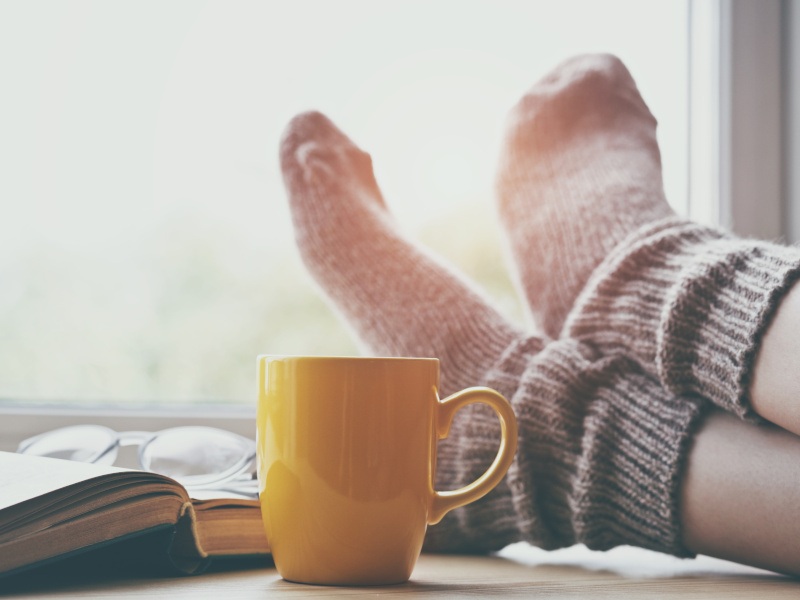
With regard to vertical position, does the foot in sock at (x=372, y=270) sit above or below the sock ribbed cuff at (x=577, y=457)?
above

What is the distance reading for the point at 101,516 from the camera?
1.35ft

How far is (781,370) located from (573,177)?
0.49 m

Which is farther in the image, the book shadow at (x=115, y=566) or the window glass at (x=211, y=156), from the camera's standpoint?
the window glass at (x=211, y=156)

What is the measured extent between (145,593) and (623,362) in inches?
14.0

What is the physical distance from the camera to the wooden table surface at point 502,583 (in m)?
0.41

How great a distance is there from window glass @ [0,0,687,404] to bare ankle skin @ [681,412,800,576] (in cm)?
49

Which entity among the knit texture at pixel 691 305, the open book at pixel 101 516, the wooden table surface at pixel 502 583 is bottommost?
the wooden table surface at pixel 502 583

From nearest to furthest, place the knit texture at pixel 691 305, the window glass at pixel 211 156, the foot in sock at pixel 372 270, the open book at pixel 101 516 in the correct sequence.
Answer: the open book at pixel 101 516 → the knit texture at pixel 691 305 → the foot in sock at pixel 372 270 → the window glass at pixel 211 156

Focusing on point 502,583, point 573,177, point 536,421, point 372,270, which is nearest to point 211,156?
point 372,270

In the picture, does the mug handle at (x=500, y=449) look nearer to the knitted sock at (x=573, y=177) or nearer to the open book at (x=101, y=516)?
the open book at (x=101, y=516)

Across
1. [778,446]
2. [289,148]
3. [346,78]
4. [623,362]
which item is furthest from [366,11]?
[778,446]

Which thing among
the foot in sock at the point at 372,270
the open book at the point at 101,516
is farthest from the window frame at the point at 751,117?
the open book at the point at 101,516

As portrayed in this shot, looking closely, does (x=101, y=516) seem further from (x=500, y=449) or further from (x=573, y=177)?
(x=573, y=177)

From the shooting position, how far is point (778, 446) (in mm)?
506
